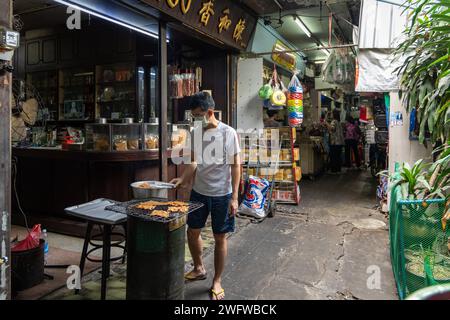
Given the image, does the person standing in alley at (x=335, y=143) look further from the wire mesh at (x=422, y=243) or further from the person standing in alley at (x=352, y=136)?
the wire mesh at (x=422, y=243)

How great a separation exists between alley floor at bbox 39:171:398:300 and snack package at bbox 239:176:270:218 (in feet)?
0.62

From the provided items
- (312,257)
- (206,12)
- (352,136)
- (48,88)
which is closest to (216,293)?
(312,257)

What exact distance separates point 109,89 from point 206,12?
327 centimetres

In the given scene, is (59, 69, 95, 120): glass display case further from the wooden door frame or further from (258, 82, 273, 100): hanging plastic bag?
the wooden door frame

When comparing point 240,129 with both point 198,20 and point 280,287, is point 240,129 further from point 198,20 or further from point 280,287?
point 280,287

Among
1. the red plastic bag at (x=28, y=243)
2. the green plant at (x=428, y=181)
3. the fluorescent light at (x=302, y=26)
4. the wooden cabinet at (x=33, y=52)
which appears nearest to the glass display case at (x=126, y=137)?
the red plastic bag at (x=28, y=243)

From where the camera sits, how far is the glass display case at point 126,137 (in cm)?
428

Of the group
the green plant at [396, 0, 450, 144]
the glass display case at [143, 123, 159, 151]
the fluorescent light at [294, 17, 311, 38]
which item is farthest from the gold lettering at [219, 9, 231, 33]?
the green plant at [396, 0, 450, 144]

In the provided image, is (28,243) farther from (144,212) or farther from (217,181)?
(217,181)

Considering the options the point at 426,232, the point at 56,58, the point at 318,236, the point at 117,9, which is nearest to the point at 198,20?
the point at 117,9

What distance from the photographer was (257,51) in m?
6.58

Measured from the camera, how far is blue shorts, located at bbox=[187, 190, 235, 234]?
2895 mm

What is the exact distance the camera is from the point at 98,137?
430cm

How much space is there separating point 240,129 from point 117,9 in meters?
3.13
